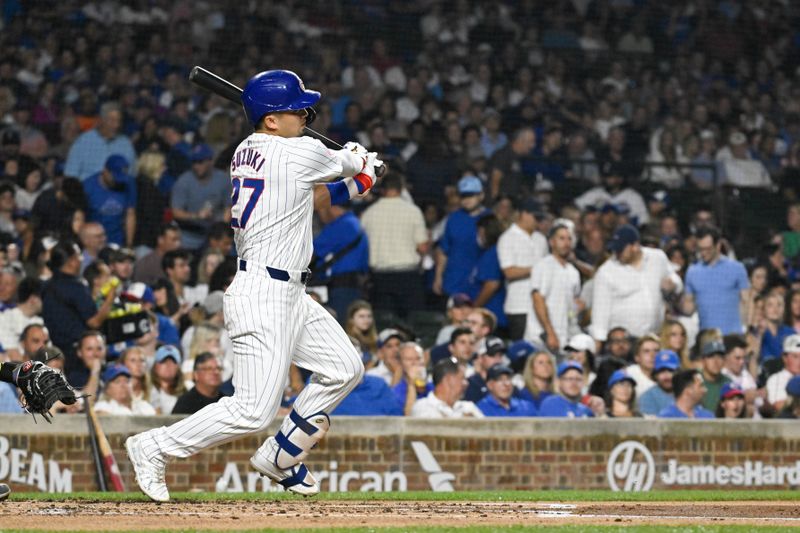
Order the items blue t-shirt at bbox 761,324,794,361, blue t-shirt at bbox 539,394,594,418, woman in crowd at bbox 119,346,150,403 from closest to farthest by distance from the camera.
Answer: woman in crowd at bbox 119,346,150,403 < blue t-shirt at bbox 539,394,594,418 < blue t-shirt at bbox 761,324,794,361

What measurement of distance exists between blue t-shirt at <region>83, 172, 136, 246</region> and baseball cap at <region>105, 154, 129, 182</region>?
0.29 feet

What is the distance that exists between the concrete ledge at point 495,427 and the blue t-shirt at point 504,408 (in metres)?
0.55

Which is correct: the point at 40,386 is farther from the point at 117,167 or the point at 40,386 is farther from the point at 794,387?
the point at 117,167

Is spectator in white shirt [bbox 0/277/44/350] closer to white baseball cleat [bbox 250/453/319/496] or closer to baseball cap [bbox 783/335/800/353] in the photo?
white baseball cleat [bbox 250/453/319/496]

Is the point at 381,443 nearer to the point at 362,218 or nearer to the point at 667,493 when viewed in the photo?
the point at 667,493

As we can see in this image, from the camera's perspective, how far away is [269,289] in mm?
6117

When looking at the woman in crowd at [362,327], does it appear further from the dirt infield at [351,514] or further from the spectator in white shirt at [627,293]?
the dirt infield at [351,514]

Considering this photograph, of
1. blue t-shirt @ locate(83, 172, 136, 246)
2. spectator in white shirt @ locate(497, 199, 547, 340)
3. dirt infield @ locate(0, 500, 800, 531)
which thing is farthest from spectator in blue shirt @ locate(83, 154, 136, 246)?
dirt infield @ locate(0, 500, 800, 531)

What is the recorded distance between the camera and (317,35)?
17.5 m

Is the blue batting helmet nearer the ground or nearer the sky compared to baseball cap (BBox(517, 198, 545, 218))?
nearer the ground

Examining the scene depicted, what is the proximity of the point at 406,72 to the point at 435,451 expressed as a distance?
27.5 feet

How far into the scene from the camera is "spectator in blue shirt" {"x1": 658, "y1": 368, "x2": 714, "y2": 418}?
10.2 m

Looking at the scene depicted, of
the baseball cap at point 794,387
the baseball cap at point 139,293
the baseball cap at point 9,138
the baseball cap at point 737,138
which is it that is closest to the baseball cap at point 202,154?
the baseball cap at point 9,138

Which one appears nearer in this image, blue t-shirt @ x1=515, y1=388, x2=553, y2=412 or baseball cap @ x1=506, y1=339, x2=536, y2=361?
blue t-shirt @ x1=515, y1=388, x2=553, y2=412
